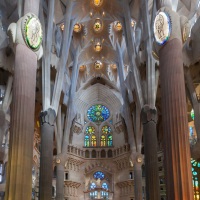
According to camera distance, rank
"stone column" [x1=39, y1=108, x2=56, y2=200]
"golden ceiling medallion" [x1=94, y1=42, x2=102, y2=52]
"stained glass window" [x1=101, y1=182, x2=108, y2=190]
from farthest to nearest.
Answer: "stained glass window" [x1=101, y1=182, x2=108, y2=190] → "golden ceiling medallion" [x1=94, y1=42, x2=102, y2=52] → "stone column" [x1=39, y1=108, x2=56, y2=200]

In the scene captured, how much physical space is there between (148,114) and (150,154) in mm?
2647

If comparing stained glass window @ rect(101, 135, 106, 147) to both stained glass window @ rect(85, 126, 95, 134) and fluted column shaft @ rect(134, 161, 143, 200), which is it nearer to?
stained glass window @ rect(85, 126, 95, 134)

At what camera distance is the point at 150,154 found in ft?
73.7

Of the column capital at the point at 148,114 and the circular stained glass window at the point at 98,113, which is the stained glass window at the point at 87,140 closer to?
the circular stained glass window at the point at 98,113

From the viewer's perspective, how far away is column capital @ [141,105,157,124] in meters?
23.3

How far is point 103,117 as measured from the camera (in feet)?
145

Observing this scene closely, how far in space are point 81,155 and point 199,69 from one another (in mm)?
20945

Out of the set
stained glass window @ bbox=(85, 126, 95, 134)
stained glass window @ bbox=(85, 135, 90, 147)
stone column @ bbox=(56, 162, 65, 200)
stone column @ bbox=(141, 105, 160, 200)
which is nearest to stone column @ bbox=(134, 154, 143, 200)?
stone column @ bbox=(56, 162, 65, 200)

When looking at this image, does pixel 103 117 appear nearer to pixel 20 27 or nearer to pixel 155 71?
pixel 155 71

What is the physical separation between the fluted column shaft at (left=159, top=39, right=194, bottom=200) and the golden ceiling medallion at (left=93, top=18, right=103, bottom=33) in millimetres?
21729

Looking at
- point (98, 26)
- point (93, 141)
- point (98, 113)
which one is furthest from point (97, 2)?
point (93, 141)

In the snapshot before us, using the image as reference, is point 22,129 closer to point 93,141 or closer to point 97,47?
point 97,47

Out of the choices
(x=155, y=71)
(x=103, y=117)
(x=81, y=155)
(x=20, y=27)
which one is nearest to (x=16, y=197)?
(x=20, y=27)

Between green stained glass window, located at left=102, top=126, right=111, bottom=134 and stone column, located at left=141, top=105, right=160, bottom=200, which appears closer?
stone column, located at left=141, top=105, right=160, bottom=200
